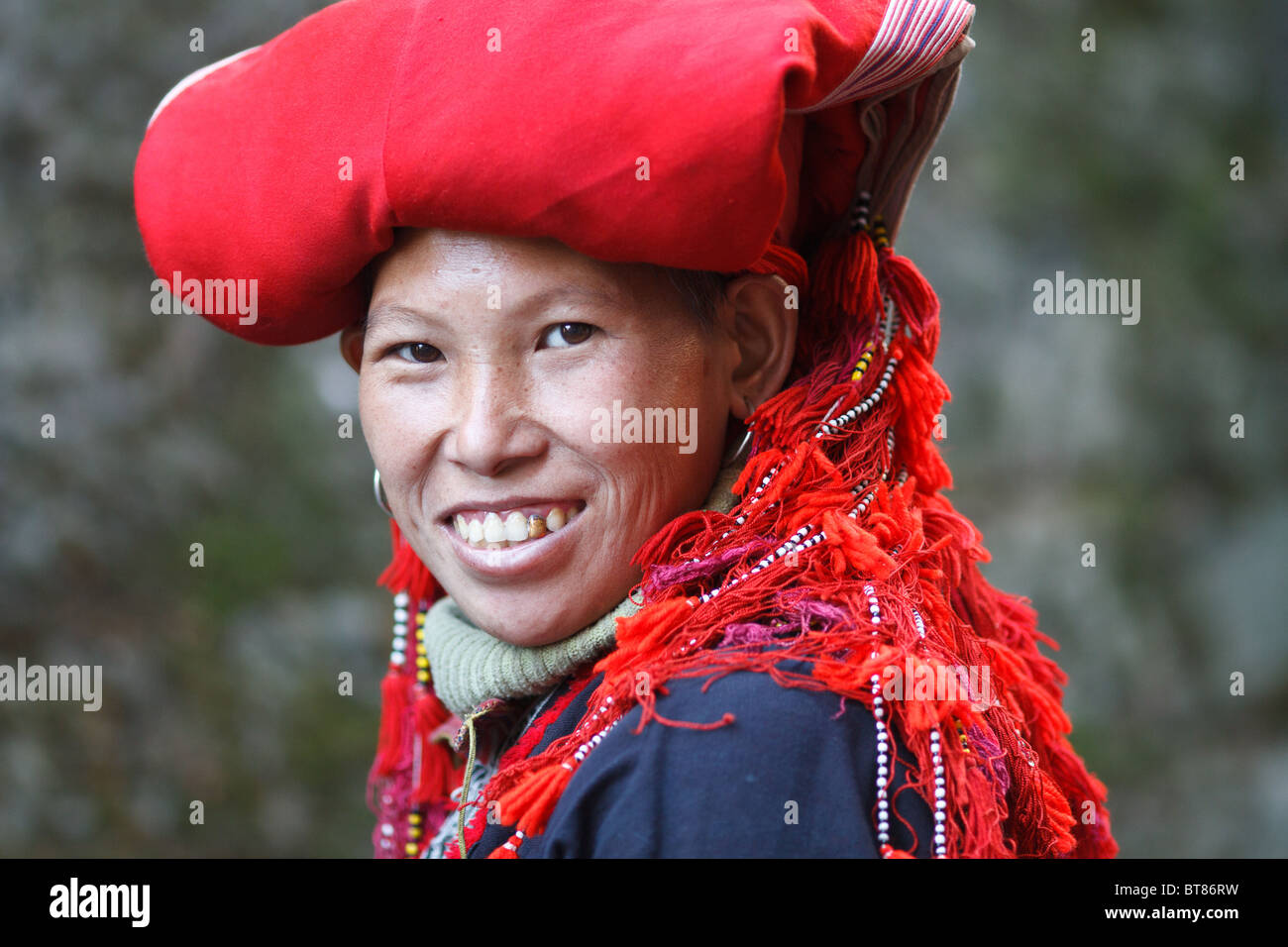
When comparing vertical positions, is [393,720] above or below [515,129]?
below

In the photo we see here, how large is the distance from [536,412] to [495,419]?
0.05 meters

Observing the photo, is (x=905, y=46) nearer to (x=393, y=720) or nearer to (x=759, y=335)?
(x=759, y=335)

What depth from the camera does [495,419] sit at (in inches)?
53.6

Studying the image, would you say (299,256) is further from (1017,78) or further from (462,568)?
(1017,78)

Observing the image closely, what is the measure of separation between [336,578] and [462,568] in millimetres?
2684

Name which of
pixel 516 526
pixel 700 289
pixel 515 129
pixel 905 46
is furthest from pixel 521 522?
pixel 905 46

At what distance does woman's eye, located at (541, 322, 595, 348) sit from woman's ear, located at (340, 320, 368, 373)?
35 centimetres

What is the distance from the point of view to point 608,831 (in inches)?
46.2

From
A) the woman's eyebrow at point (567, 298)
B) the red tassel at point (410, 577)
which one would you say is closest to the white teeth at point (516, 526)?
the woman's eyebrow at point (567, 298)

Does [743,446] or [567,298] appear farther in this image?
[743,446]

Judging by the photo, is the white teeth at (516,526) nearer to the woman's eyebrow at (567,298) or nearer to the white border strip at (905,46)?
the woman's eyebrow at (567,298)

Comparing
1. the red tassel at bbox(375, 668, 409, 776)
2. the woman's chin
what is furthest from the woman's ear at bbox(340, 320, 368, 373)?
the red tassel at bbox(375, 668, 409, 776)

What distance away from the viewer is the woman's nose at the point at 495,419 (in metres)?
1.36
